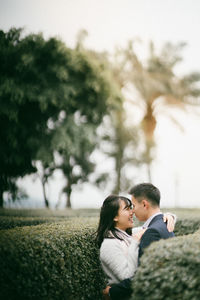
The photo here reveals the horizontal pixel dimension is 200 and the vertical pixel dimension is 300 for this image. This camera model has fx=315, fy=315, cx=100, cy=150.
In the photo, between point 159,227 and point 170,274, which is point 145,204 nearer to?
point 159,227

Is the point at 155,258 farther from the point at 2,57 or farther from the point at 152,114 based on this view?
the point at 152,114

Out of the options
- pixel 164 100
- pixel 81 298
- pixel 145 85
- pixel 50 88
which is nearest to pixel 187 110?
pixel 164 100

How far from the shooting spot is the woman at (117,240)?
3705 millimetres

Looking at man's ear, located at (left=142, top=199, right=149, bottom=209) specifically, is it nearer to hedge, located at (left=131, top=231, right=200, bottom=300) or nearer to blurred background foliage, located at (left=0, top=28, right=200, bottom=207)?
hedge, located at (left=131, top=231, right=200, bottom=300)

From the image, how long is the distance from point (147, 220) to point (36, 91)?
44.5ft

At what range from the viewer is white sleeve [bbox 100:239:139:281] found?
3.68 m

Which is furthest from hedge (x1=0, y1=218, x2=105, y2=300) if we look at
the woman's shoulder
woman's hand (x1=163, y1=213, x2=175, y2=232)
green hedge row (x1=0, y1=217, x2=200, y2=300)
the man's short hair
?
woman's hand (x1=163, y1=213, x2=175, y2=232)

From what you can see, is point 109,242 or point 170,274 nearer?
point 170,274

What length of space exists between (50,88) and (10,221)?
1088cm

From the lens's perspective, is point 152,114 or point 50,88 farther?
point 152,114

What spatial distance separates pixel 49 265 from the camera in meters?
3.67

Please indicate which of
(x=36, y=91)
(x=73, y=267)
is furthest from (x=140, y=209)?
(x=36, y=91)

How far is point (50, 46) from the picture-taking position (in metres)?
17.1

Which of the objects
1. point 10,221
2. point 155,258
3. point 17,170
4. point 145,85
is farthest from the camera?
point 145,85
